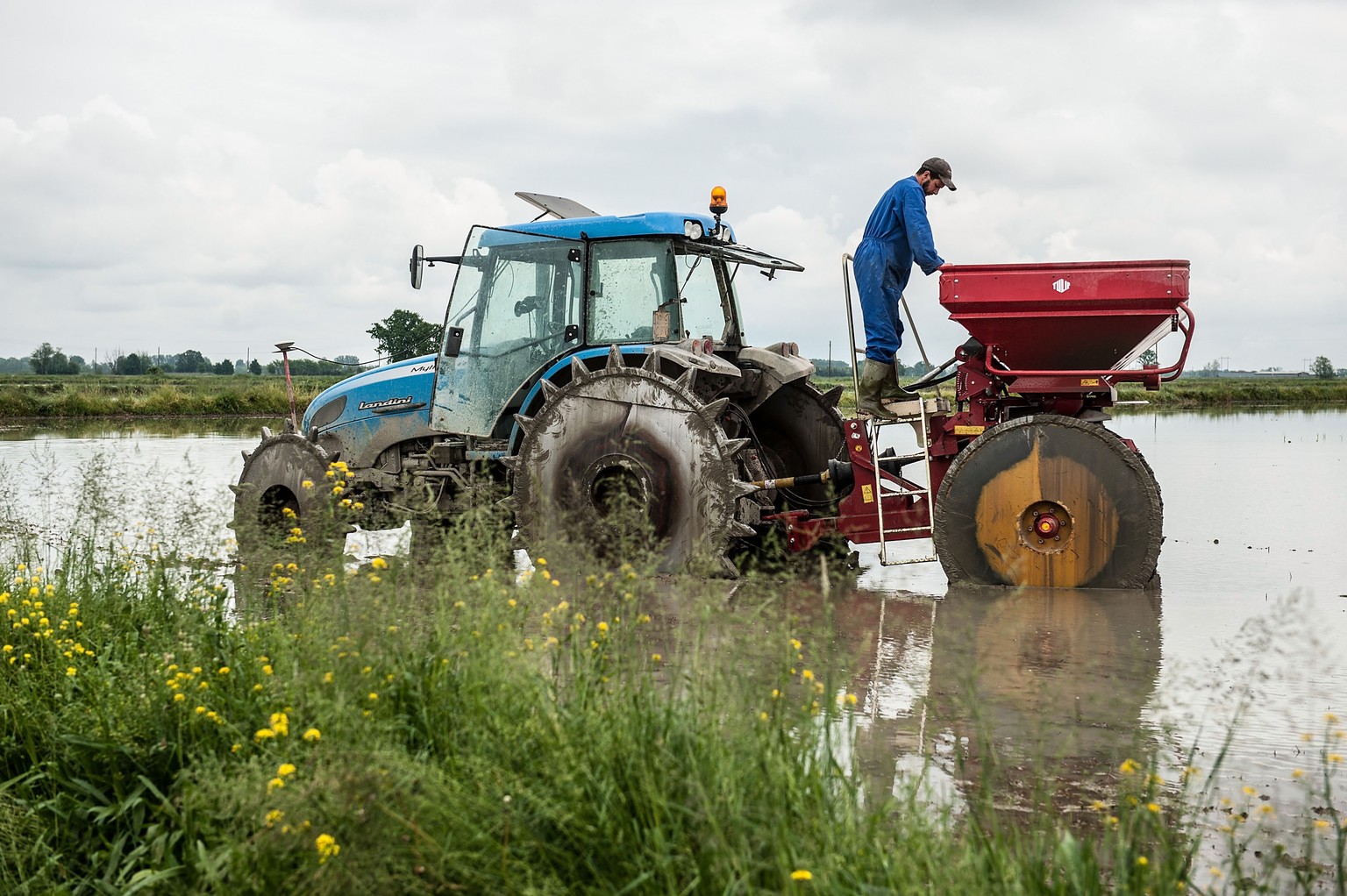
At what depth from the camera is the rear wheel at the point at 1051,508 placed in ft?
25.8

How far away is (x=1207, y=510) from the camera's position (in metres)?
13.2

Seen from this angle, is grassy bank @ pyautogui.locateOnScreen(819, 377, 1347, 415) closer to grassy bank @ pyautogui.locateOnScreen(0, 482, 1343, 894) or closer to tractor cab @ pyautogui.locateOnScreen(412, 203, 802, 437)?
tractor cab @ pyautogui.locateOnScreen(412, 203, 802, 437)

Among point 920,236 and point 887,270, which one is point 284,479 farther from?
point 920,236

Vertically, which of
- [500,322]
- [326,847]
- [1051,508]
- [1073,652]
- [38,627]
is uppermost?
[500,322]

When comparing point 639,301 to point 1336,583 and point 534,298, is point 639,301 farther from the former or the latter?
point 1336,583

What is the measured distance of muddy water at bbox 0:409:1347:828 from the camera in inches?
178

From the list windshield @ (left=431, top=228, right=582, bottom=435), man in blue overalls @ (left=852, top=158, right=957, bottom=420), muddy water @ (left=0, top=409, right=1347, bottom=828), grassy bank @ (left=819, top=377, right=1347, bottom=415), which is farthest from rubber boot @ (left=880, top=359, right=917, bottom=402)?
grassy bank @ (left=819, top=377, right=1347, bottom=415)

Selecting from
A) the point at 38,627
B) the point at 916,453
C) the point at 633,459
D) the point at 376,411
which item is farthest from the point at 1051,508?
the point at 38,627

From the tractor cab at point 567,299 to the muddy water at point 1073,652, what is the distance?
240 cm

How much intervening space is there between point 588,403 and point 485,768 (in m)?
5.23

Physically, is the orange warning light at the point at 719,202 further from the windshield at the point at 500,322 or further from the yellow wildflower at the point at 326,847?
the yellow wildflower at the point at 326,847

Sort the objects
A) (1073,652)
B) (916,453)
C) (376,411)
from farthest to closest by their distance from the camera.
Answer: (376,411), (916,453), (1073,652)

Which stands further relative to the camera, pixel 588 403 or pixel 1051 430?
pixel 588 403

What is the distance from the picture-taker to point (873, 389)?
873 cm
